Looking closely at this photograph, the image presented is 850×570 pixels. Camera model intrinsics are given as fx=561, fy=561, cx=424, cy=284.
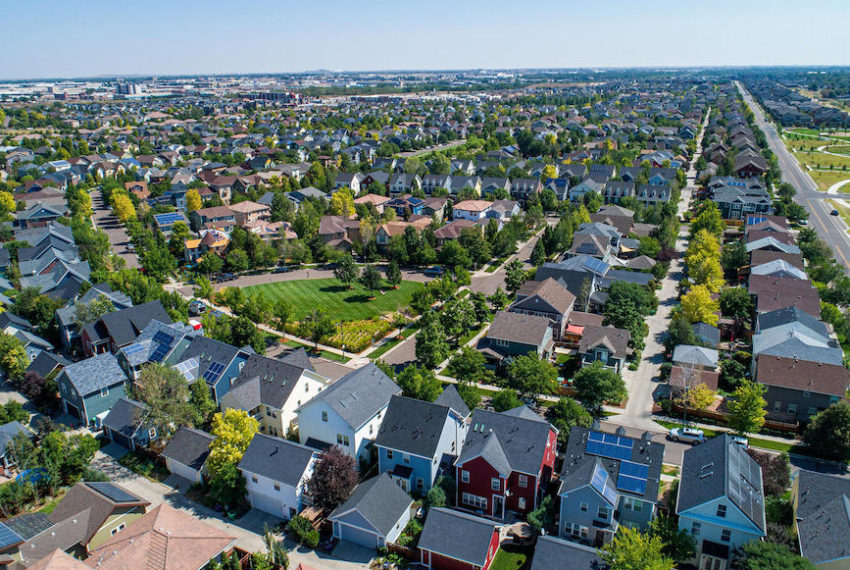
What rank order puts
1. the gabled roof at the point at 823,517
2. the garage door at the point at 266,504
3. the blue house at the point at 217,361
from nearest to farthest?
1. the gabled roof at the point at 823,517
2. the garage door at the point at 266,504
3. the blue house at the point at 217,361

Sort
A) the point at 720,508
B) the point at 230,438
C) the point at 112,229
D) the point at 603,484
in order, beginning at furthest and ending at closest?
1. the point at 112,229
2. the point at 230,438
3. the point at 603,484
4. the point at 720,508

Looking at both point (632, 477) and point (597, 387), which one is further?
point (597, 387)

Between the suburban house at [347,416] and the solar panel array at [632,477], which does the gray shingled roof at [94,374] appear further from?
the solar panel array at [632,477]

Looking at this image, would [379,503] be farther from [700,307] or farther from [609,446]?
[700,307]

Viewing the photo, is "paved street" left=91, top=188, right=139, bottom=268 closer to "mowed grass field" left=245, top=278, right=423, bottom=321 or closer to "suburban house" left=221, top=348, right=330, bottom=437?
"mowed grass field" left=245, top=278, right=423, bottom=321

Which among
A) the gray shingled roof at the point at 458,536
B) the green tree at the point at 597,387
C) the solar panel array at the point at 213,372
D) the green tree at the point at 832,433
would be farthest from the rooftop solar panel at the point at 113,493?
the green tree at the point at 832,433

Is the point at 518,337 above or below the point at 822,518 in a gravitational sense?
below

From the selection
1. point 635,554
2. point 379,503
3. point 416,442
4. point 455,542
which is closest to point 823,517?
point 635,554
